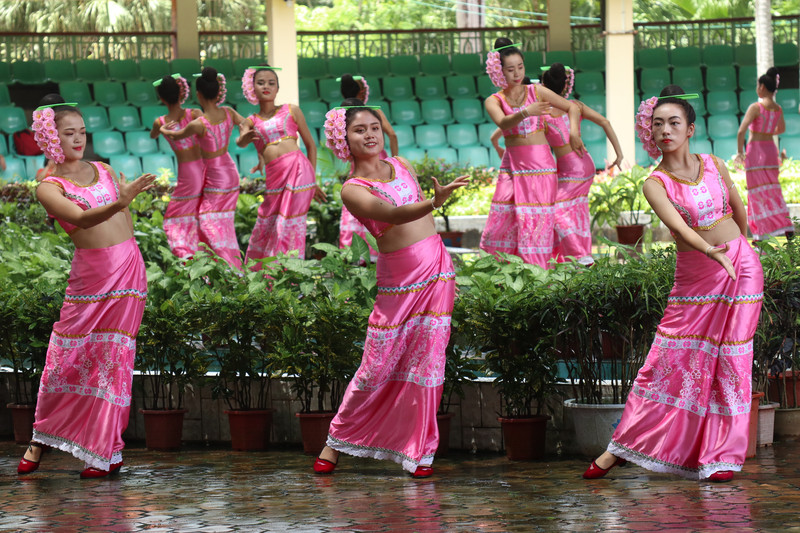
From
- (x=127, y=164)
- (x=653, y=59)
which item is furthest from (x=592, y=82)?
(x=127, y=164)

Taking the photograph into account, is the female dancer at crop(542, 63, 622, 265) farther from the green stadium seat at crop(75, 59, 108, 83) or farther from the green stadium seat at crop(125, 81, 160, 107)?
the green stadium seat at crop(75, 59, 108, 83)

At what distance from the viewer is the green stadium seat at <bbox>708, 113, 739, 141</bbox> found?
17.2 metres

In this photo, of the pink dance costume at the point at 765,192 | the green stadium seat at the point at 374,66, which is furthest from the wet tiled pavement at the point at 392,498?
the green stadium seat at the point at 374,66

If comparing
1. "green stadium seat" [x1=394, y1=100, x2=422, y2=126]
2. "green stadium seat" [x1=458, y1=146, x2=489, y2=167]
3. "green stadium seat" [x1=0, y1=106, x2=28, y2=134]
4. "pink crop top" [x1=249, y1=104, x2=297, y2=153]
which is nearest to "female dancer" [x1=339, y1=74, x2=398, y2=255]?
"pink crop top" [x1=249, y1=104, x2=297, y2=153]

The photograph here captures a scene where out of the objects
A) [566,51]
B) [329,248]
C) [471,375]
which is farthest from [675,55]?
[471,375]

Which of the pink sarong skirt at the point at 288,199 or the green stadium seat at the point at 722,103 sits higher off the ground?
the green stadium seat at the point at 722,103

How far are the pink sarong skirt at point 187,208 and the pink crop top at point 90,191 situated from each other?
12.0 ft

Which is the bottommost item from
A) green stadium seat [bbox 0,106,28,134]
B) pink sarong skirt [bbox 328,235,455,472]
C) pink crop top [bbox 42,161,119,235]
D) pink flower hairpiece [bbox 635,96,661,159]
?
pink sarong skirt [bbox 328,235,455,472]

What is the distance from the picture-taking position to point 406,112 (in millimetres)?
17781

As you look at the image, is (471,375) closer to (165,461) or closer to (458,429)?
(458,429)

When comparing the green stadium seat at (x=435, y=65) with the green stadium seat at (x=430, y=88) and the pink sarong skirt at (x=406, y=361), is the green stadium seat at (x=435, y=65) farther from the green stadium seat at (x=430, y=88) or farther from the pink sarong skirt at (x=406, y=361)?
the pink sarong skirt at (x=406, y=361)

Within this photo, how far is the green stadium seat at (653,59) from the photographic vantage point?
713 inches

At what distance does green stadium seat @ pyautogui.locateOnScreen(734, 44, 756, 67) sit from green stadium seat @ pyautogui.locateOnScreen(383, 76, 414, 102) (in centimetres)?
509

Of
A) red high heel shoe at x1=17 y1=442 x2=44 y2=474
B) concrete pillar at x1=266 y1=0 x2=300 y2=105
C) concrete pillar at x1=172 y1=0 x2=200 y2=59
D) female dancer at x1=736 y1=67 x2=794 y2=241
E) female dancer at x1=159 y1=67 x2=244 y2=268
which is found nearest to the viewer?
red high heel shoe at x1=17 y1=442 x2=44 y2=474
